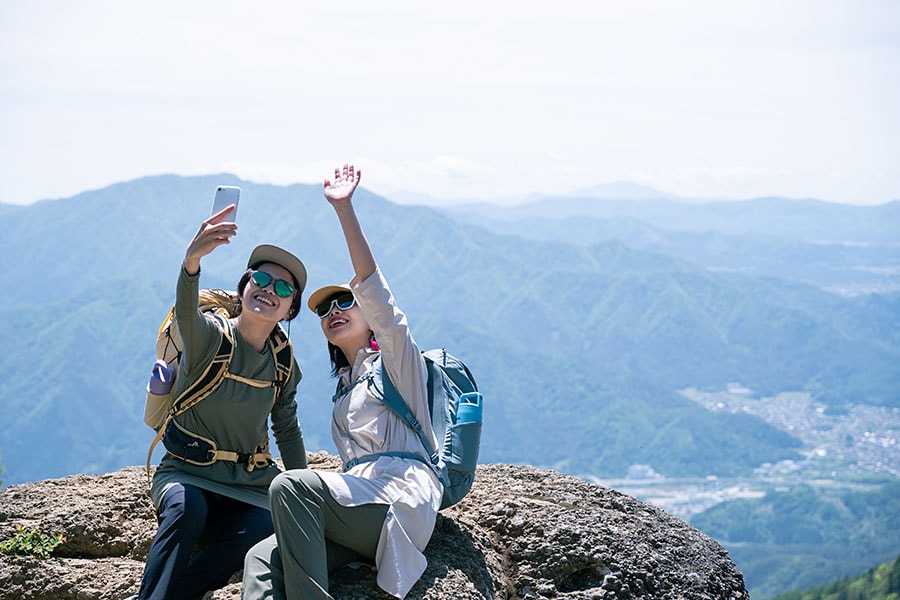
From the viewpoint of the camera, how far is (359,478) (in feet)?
16.1

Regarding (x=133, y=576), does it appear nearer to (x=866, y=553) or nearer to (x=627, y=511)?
(x=627, y=511)

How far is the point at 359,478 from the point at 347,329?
3.45 ft

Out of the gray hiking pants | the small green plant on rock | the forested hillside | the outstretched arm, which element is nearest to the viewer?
the gray hiking pants

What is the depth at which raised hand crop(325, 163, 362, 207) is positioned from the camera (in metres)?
5.23

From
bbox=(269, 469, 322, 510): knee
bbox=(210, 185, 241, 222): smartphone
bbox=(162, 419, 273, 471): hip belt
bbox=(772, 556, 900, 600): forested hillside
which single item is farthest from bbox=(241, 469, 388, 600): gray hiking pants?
bbox=(772, 556, 900, 600): forested hillside

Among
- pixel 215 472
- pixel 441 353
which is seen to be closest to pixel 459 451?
pixel 441 353

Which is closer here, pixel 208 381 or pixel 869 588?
pixel 208 381

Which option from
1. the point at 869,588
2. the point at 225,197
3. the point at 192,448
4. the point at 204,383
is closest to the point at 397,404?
the point at 204,383

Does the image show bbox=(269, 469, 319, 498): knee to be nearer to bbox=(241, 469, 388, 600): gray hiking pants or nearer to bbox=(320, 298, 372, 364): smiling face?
bbox=(241, 469, 388, 600): gray hiking pants

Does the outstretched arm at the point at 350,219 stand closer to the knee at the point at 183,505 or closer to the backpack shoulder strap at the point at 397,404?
the backpack shoulder strap at the point at 397,404

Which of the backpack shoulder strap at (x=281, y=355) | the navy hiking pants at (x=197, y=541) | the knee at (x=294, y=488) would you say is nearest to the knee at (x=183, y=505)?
the navy hiking pants at (x=197, y=541)

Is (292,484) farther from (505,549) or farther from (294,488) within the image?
(505,549)

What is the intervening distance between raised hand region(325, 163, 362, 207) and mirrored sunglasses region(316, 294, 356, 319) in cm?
60

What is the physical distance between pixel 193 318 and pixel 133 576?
1.72 m
